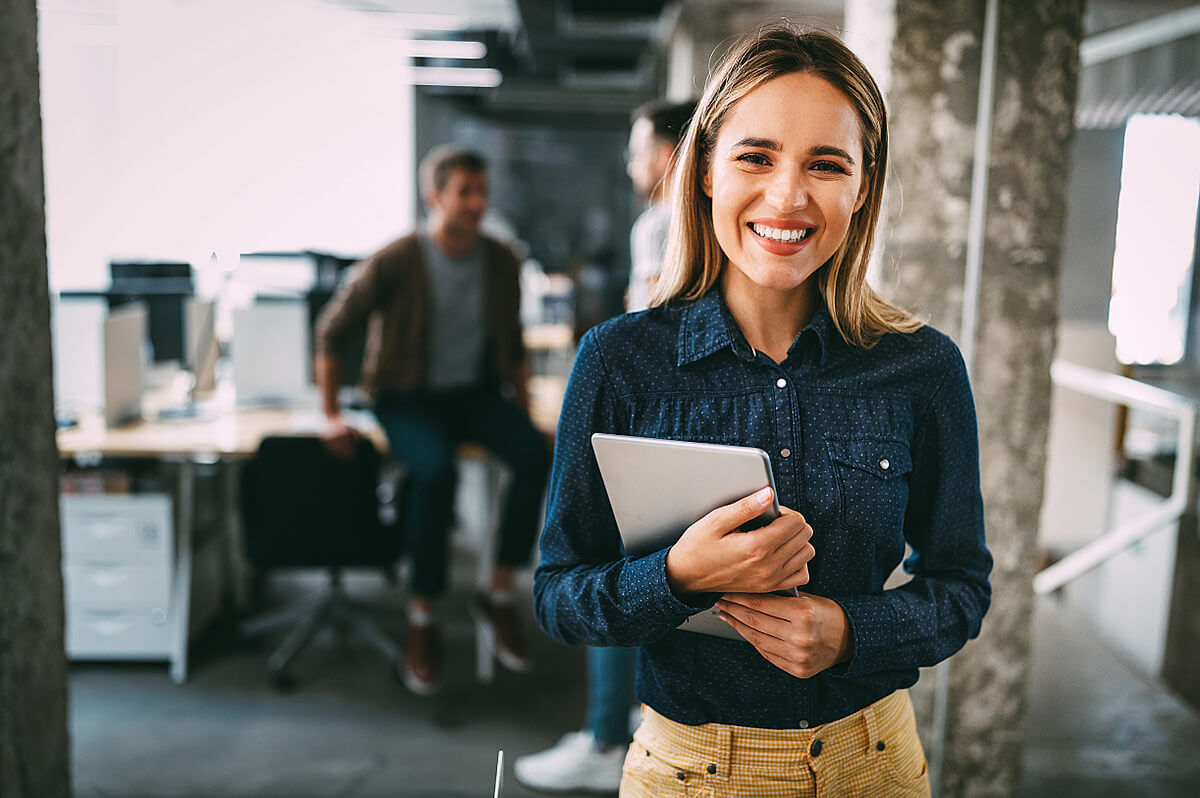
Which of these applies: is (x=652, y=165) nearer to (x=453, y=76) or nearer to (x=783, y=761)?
(x=783, y=761)

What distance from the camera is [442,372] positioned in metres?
3.39

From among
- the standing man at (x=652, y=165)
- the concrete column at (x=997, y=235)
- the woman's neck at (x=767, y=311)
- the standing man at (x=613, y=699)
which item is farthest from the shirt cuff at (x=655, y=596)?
the standing man at (x=652, y=165)

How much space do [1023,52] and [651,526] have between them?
1.53 metres

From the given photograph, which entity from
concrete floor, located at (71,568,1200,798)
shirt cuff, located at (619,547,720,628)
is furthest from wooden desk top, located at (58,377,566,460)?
shirt cuff, located at (619,547,720,628)

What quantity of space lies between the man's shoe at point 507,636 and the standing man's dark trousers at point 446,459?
0.18 meters

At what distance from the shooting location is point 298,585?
421 cm

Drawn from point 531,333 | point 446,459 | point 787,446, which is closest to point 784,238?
point 787,446

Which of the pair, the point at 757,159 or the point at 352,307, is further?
the point at 352,307

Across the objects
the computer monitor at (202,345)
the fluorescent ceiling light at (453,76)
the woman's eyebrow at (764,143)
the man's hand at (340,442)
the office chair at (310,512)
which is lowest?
the office chair at (310,512)

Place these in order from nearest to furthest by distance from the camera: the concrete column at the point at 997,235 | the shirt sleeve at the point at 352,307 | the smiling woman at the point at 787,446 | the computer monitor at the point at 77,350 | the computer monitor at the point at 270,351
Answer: the smiling woman at the point at 787,446
the concrete column at the point at 997,235
the shirt sleeve at the point at 352,307
the computer monitor at the point at 77,350
the computer monitor at the point at 270,351

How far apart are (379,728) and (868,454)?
2375 millimetres

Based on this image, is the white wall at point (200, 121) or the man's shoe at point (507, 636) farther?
the white wall at point (200, 121)

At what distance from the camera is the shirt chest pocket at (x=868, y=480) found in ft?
3.30

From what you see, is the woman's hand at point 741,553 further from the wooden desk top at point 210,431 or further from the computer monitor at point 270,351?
the computer monitor at point 270,351
